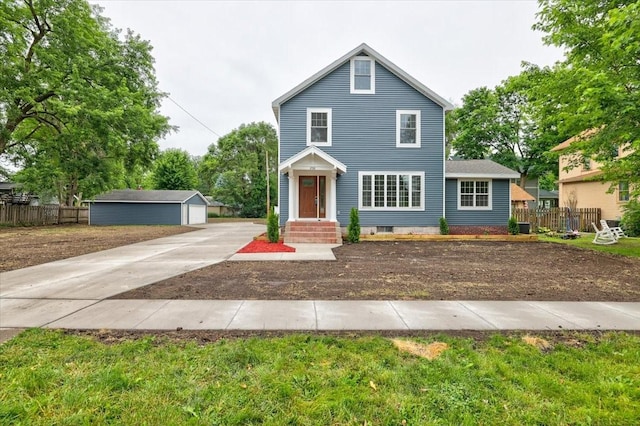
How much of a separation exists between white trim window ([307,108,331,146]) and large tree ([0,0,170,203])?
12.4m

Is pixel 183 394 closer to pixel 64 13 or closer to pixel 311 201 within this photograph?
pixel 311 201

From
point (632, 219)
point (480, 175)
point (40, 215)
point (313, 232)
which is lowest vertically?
point (313, 232)

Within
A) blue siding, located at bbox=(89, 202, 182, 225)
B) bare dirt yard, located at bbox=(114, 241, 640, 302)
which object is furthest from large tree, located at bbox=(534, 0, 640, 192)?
blue siding, located at bbox=(89, 202, 182, 225)

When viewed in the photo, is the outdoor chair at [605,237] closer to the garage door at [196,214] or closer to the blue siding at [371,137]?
the blue siding at [371,137]

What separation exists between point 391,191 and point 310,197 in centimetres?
393

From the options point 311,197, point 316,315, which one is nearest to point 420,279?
point 316,315

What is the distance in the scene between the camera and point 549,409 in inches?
92.9

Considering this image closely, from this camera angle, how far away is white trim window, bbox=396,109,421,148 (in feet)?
49.8

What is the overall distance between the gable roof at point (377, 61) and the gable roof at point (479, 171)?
3124 millimetres

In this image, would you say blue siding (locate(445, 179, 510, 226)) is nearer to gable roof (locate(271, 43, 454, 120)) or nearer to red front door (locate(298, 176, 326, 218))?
gable roof (locate(271, 43, 454, 120))

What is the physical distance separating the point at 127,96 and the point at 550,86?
75.6ft

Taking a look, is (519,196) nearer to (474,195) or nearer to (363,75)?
(474,195)

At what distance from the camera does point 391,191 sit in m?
15.3

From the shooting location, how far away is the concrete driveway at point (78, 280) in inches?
182
